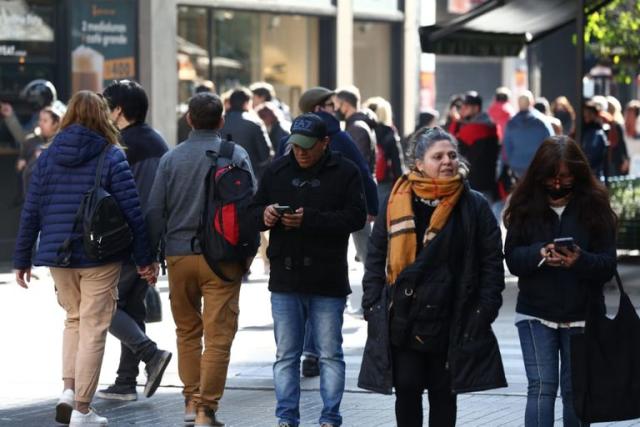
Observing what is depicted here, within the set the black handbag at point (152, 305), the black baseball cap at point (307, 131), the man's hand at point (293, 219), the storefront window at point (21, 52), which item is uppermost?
the storefront window at point (21, 52)

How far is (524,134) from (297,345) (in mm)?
8791

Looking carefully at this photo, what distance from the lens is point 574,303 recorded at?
6.85 metres

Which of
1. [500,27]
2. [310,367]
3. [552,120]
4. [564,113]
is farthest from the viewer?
[564,113]


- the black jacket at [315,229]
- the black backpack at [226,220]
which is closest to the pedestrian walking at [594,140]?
the black backpack at [226,220]

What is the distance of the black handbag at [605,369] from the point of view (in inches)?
262

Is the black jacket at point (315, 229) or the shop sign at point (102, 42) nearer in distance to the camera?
the black jacket at point (315, 229)

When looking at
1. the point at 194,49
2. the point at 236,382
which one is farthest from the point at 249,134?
the point at 194,49

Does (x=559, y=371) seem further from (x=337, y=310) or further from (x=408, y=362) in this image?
(x=337, y=310)

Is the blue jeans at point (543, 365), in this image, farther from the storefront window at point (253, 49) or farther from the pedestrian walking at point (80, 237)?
the storefront window at point (253, 49)

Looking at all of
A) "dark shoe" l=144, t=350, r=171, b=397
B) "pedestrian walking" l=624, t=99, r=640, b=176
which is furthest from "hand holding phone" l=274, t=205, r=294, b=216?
"pedestrian walking" l=624, t=99, r=640, b=176

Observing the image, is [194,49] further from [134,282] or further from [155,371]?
[155,371]

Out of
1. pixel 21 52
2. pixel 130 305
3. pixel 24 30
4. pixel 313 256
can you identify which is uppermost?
pixel 24 30

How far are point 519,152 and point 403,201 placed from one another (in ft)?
31.8

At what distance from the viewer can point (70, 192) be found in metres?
8.20
